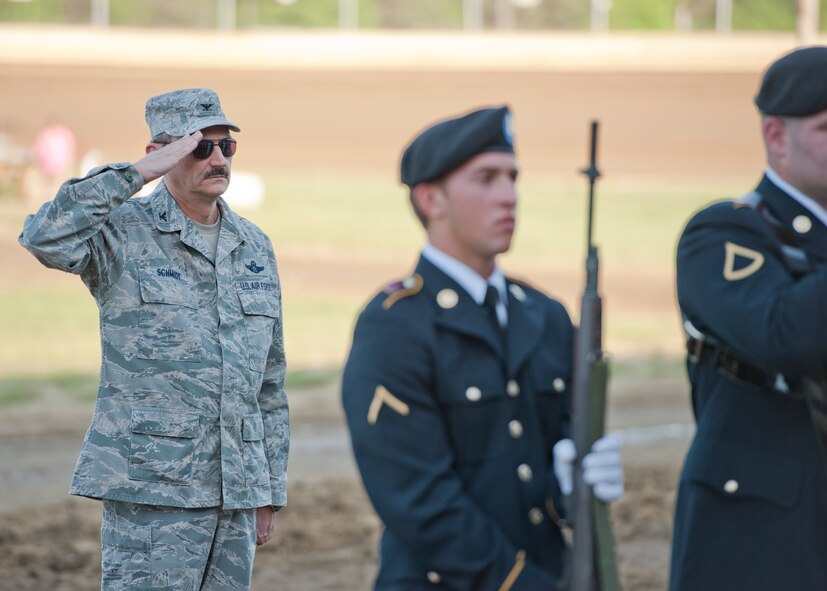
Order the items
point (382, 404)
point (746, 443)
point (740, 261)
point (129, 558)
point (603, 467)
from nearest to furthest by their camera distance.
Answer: point (603, 467) < point (382, 404) < point (740, 261) < point (746, 443) < point (129, 558)

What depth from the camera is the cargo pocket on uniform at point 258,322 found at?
344 centimetres

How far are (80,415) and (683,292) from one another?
25.3 feet

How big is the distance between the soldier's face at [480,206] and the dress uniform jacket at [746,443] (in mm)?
528

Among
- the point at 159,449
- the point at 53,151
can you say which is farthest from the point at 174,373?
the point at 53,151

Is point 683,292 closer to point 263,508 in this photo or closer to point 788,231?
point 788,231

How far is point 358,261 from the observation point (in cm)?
1788

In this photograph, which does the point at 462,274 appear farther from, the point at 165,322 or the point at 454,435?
the point at 165,322

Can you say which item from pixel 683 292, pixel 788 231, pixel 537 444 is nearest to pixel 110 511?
pixel 537 444

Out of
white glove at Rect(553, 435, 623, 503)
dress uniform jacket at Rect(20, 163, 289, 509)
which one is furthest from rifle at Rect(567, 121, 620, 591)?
dress uniform jacket at Rect(20, 163, 289, 509)

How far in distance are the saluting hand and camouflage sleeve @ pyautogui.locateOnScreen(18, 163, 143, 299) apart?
0.07 feet

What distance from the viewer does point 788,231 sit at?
3205mm

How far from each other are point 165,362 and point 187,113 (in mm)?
593

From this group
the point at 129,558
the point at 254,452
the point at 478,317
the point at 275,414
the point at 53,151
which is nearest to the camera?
the point at 478,317

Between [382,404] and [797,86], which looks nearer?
[382,404]
